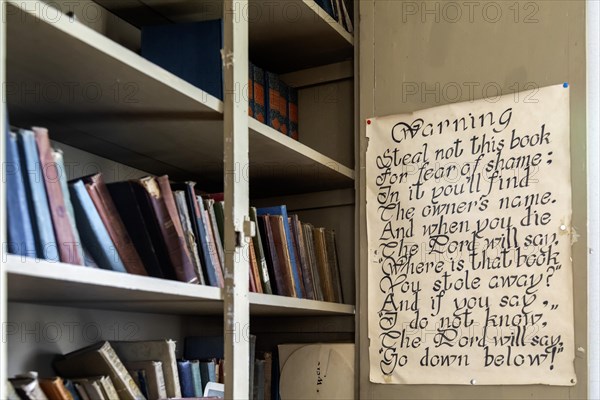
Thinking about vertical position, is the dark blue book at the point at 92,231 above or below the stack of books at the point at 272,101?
below

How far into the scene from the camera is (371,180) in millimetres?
1909

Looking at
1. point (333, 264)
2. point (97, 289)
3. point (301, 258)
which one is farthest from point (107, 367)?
point (333, 264)

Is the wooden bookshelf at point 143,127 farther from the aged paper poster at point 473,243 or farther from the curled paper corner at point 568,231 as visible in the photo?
the curled paper corner at point 568,231

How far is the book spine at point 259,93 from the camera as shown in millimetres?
1873

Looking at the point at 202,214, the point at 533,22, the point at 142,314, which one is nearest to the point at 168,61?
the point at 202,214

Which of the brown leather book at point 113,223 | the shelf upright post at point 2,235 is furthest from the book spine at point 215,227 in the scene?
the shelf upright post at point 2,235

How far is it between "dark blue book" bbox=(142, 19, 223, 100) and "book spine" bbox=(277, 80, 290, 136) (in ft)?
1.48

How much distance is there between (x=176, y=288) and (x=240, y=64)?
50 cm

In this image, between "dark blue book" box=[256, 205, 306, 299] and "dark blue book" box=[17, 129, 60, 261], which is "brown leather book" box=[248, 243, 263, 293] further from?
"dark blue book" box=[17, 129, 60, 261]

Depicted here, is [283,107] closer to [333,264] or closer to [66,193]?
[333,264]

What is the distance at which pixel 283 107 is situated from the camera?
2035 mm

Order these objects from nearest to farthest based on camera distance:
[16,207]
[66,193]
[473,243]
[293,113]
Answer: [16,207] → [66,193] → [473,243] → [293,113]

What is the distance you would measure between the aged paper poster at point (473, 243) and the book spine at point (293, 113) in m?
0.27

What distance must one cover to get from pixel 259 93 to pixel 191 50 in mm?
338
